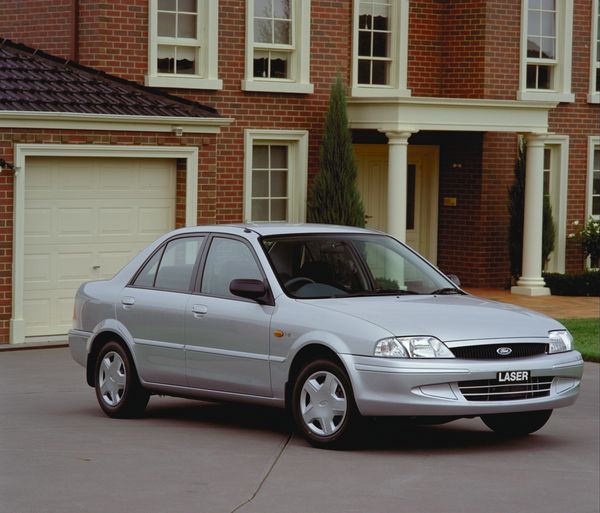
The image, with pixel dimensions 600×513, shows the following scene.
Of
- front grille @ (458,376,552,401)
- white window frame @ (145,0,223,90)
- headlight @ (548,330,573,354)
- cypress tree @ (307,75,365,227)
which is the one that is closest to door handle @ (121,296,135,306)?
front grille @ (458,376,552,401)

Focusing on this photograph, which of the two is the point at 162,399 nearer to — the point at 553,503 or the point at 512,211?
the point at 553,503

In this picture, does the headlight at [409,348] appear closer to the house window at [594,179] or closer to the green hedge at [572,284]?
the green hedge at [572,284]

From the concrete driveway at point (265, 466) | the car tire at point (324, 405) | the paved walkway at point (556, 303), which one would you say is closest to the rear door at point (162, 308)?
the concrete driveway at point (265, 466)

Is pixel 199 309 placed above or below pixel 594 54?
below

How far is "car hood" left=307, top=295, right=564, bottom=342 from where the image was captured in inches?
392

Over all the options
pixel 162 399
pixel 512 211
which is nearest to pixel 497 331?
pixel 162 399

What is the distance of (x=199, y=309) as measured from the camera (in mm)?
11109

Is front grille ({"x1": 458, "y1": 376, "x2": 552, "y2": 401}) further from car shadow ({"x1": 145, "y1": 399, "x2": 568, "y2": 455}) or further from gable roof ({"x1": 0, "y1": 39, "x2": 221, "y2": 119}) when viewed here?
gable roof ({"x1": 0, "y1": 39, "x2": 221, "y2": 119})

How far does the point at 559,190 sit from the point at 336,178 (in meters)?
5.51

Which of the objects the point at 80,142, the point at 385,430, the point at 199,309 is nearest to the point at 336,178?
the point at 80,142

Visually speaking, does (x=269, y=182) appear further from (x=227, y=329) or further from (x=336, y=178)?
(x=227, y=329)

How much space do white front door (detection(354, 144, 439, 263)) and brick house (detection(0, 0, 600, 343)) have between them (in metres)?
0.03

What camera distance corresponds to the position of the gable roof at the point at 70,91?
18.8 meters

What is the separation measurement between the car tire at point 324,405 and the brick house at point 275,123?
349 inches
